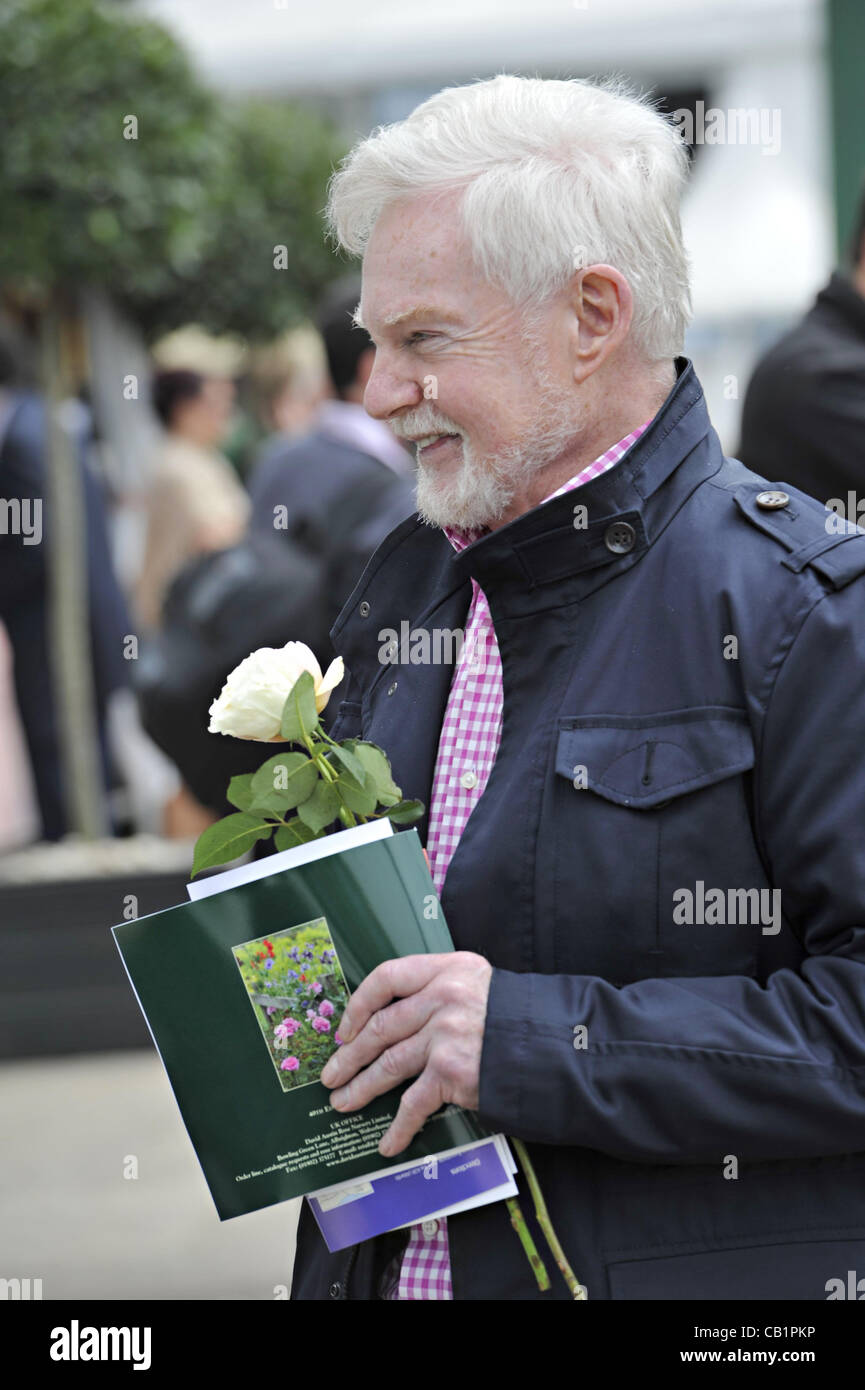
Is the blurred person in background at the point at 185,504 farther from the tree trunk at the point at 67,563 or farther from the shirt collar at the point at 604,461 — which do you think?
the shirt collar at the point at 604,461

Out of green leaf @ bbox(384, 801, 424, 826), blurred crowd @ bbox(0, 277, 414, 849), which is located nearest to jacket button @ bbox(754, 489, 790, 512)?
green leaf @ bbox(384, 801, 424, 826)

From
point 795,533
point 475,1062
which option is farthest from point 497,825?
point 795,533

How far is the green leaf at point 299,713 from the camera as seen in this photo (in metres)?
1.71

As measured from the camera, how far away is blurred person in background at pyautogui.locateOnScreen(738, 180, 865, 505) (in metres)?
3.29

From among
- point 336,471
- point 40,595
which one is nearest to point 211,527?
point 40,595

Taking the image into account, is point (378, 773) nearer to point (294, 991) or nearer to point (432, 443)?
point (294, 991)

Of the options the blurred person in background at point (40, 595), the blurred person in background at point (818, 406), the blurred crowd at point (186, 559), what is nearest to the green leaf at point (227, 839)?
the blurred crowd at point (186, 559)

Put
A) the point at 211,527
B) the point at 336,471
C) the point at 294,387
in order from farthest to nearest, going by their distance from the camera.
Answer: the point at 294,387, the point at 211,527, the point at 336,471

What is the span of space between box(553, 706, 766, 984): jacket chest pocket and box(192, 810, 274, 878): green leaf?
11.6 inches

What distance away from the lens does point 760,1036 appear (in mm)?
1597

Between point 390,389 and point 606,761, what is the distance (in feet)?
1.53

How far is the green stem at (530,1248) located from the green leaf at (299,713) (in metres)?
0.50
